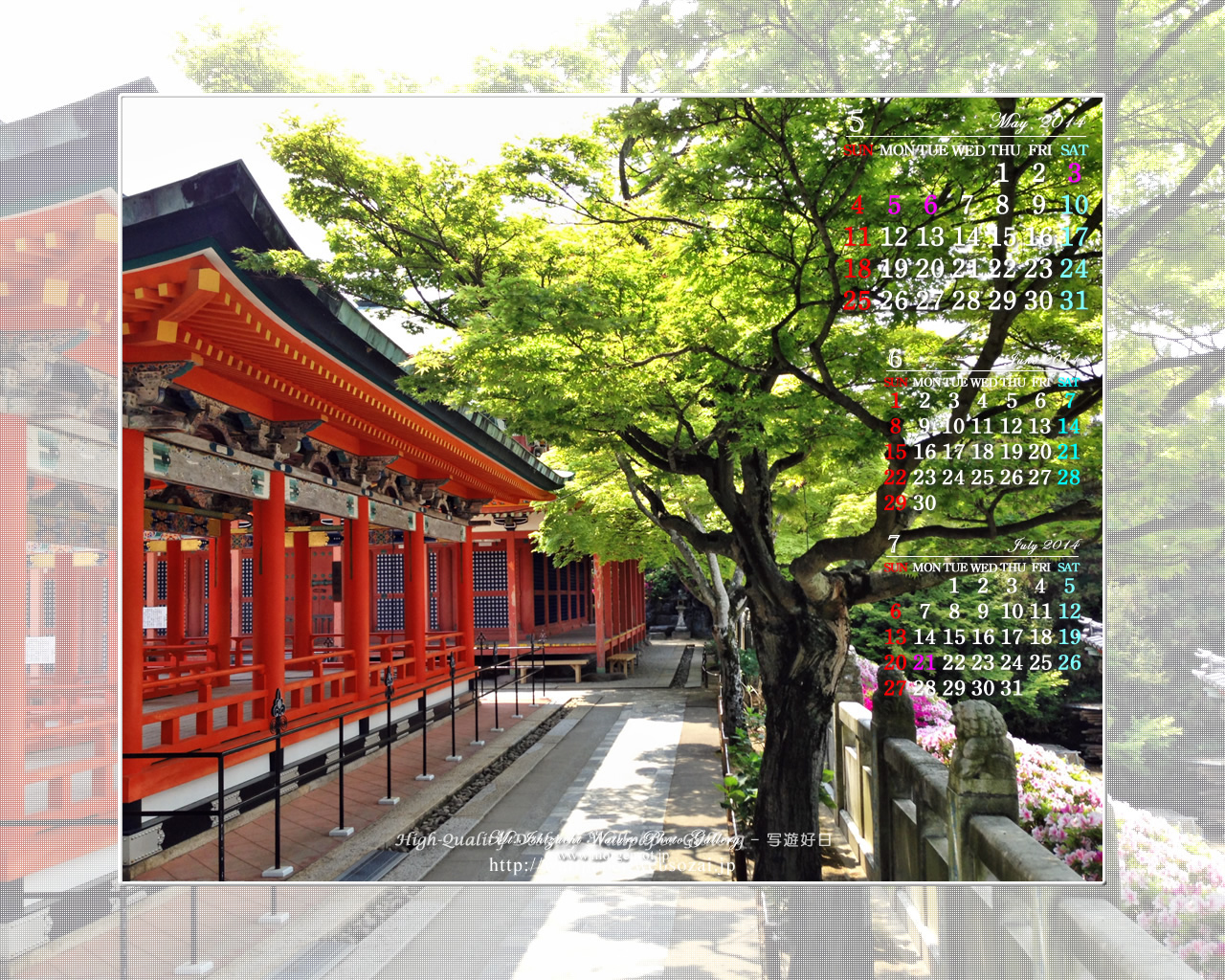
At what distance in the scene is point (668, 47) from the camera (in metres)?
4.46

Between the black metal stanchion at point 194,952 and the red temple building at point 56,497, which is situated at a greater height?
the red temple building at point 56,497

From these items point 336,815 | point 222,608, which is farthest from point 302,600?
point 336,815

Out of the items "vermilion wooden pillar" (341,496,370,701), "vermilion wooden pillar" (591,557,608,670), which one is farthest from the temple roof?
"vermilion wooden pillar" (591,557,608,670)

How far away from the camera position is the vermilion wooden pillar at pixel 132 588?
470 cm

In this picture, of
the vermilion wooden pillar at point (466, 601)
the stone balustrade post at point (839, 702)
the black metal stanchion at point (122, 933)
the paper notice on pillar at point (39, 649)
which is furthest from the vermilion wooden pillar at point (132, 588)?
the vermilion wooden pillar at point (466, 601)

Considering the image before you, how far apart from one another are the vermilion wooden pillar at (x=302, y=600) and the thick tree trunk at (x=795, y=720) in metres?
5.87

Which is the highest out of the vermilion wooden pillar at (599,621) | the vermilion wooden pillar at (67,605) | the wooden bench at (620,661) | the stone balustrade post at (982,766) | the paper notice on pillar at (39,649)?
the vermilion wooden pillar at (67,605)

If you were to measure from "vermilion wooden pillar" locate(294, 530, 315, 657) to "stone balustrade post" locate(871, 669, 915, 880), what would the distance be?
6.42 m

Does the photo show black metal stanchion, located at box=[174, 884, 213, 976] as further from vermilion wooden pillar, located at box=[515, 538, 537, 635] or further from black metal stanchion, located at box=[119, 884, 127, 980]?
vermilion wooden pillar, located at box=[515, 538, 537, 635]

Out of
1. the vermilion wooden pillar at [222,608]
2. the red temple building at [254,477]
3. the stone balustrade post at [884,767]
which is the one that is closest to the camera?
the red temple building at [254,477]

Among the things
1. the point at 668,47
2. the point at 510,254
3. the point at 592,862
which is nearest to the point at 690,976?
the point at 592,862

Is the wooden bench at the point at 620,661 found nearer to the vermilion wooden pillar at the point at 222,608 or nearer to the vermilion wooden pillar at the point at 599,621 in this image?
the vermilion wooden pillar at the point at 599,621

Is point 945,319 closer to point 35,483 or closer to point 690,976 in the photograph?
point 690,976

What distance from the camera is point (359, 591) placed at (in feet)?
30.0
